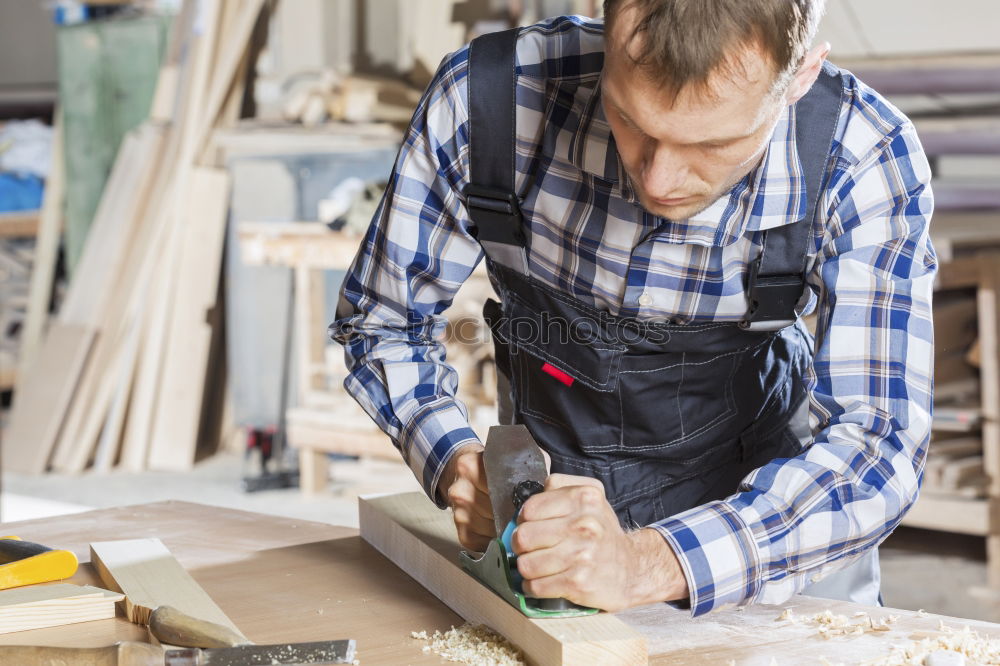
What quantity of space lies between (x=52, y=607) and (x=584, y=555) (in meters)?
0.67

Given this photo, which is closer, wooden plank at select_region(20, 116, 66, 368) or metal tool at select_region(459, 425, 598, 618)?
metal tool at select_region(459, 425, 598, 618)

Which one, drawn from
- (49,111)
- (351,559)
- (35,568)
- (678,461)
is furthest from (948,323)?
(49,111)

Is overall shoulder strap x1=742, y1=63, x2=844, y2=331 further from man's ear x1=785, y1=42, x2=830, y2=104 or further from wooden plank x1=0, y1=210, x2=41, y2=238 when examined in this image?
wooden plank x1=0, y1=210, x2=41, y2=238

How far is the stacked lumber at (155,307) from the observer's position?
526 centimetres

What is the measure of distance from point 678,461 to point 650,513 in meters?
0.10

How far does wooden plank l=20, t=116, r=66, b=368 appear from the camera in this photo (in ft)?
19.4

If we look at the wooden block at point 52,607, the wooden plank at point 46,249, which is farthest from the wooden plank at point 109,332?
the wooden block at point 52,607

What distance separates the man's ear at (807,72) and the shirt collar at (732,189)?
0.11 m

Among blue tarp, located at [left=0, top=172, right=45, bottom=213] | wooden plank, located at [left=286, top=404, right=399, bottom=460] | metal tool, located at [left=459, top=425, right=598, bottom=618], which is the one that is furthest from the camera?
blue tarp, located at [left=0, top=172, right=45, bottom=213]

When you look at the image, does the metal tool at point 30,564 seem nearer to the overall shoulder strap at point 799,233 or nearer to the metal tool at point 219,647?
the metal tool at point 219,647

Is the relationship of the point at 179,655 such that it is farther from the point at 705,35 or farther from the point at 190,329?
Result: the point at 190,329

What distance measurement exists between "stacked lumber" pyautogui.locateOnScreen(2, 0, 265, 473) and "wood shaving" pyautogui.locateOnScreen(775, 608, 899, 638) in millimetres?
4388

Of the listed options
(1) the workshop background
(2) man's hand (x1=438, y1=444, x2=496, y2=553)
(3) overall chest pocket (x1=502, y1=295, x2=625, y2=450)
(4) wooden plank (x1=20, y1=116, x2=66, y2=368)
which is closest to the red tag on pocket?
(3) overall chest pocket (x1=502, y1=295, x2=625, y2=450)

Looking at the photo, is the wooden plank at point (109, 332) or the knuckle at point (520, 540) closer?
the knuckle at point (520, 540)
